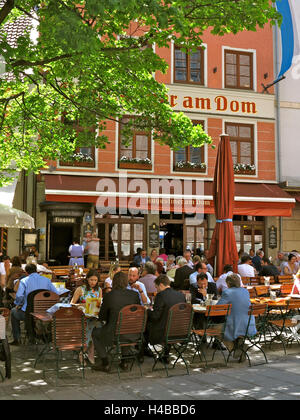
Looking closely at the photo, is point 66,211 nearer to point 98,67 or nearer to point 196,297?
point 98,67

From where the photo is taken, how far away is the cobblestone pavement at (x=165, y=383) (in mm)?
5199

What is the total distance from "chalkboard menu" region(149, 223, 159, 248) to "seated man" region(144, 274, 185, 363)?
10.1 metres

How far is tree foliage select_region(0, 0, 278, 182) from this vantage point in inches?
245

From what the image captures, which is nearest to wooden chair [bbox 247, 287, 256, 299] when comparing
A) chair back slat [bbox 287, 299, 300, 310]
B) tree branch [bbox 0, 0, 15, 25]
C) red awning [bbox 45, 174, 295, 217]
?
chair back slat [bbox 287, 299, 300, 310]

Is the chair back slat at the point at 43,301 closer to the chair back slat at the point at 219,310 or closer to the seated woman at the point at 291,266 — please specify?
the chair back slat at the point at 219,310

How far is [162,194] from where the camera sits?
51.6ft

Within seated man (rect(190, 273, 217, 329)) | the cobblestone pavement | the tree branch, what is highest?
the tree branch

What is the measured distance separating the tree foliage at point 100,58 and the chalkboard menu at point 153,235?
5.25 m

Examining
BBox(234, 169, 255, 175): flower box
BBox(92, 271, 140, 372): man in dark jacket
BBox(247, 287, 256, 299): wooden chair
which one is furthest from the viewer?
BBox(234, 169, 255, 175): flower box

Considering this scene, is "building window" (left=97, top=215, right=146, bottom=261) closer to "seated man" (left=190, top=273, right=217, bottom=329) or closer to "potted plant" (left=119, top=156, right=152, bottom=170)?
"potted plant" (left=119, top=156, right=152, bottom=170)

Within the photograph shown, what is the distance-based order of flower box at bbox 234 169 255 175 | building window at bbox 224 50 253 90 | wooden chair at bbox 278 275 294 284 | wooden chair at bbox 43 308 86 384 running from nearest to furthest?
wooden chair at bbox 43 308 86 384, wooden chair at bbox 278 275 294 284, flower box at bbox 234 169 255 175, building window at bbox 224 50 253 90

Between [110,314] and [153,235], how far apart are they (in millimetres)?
10691

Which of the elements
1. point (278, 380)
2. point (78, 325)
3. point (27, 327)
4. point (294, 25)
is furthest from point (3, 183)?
point (294, 25)

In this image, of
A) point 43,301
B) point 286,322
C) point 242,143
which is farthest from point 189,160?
point 43,301
